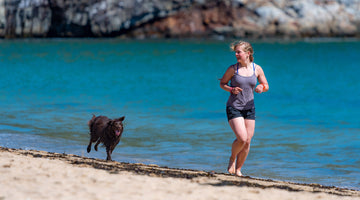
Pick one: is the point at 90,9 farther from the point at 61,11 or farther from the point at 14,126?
the point at 14,126

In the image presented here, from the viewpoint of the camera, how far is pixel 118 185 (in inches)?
267

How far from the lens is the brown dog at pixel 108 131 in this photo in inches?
372

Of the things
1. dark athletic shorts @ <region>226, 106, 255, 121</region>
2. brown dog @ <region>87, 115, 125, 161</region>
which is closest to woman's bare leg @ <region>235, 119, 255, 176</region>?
dark athletic shorts @ <region>226, 106, 255, 121</region>

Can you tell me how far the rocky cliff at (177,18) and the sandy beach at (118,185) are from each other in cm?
6610

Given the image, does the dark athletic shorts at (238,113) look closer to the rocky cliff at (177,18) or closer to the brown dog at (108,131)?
the brown dog at (108,131)

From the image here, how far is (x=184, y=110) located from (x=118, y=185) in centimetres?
1403

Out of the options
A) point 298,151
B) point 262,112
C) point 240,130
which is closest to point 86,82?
point 262,112

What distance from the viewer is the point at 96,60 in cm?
4562

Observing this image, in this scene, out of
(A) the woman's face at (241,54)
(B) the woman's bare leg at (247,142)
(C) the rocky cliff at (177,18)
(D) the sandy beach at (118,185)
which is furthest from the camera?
(C) the rocky cliff at (177,18)

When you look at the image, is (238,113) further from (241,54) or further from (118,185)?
(118,185)

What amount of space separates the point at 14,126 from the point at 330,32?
6484 centimetres

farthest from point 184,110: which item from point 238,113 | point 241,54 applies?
point 241,54

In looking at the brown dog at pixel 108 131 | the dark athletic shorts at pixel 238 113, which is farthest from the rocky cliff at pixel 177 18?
the dark athletic shorts at pixel 238 113

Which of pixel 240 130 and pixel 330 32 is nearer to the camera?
pixel 240 130
